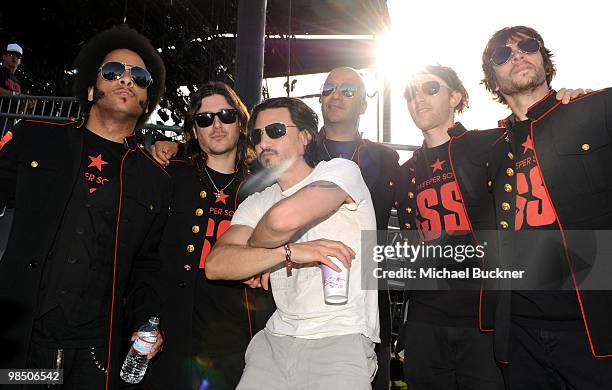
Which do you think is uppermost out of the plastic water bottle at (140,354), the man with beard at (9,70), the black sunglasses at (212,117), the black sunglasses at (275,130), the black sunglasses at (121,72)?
the man with beard at (9,70)

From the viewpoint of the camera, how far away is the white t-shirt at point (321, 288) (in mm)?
2773

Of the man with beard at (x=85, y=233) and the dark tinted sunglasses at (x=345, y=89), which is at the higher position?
the dark tinted sunglasses at (x=345, y=89)

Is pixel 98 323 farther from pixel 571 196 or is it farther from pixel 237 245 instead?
pixel 571 196

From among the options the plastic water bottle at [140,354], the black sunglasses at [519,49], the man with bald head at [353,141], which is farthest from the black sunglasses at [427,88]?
the plastic water bottle at [140,354]

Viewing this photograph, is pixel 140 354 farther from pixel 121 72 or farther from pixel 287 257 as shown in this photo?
pixel 121 72

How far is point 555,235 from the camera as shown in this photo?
3.26 metres

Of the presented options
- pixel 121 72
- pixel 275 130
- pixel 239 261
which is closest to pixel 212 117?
pixel 121 72

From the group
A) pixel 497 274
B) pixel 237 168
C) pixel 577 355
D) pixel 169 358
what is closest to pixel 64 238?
pixel 169 358

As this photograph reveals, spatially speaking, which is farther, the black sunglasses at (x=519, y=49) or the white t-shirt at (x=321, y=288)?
the black sunglasses at (x=519, y=49)

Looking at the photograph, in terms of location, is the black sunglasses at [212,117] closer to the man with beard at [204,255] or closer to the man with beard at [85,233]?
the man with beard at [204,255]

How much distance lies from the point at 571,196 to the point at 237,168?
2.72 metres

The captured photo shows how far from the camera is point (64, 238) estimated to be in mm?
3238

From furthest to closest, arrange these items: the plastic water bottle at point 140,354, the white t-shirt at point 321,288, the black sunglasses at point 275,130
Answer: the black sunglasses at point 275,130, the plastic water bottle at point 140,354, the white t-shirt at point 321,288

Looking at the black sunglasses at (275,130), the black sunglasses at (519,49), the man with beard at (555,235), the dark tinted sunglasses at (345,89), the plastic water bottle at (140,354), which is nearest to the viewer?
the man with beard at (555,235)
